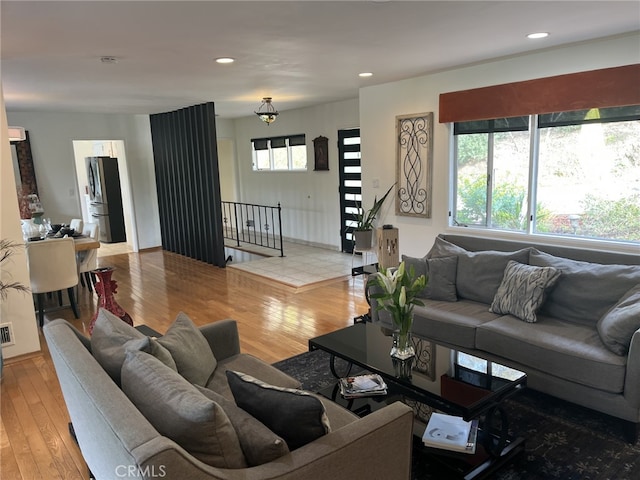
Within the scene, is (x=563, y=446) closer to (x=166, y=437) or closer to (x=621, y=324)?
(x=621, y=324)

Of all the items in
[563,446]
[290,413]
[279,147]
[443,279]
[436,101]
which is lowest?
[563,446]

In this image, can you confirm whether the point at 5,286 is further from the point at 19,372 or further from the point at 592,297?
the point at 592,297

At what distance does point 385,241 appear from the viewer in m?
4.95

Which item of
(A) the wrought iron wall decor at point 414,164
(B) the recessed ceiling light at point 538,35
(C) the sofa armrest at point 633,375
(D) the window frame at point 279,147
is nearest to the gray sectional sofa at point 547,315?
(C) the sofa armrest at point 633,375

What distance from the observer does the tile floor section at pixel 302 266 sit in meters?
6.11

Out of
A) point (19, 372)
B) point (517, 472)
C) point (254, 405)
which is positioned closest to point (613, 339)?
point (517, 472)

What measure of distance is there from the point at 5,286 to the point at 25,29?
2.04 meters

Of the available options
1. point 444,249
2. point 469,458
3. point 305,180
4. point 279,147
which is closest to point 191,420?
point 469,458

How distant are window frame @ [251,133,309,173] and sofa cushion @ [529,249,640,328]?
5.73 metres

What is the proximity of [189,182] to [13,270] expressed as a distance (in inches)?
155

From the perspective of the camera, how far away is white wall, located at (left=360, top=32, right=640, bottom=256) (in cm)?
364

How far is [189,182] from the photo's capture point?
295 inches

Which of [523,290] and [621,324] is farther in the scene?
[523,290]

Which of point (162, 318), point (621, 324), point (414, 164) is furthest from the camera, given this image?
point (414, 164)
